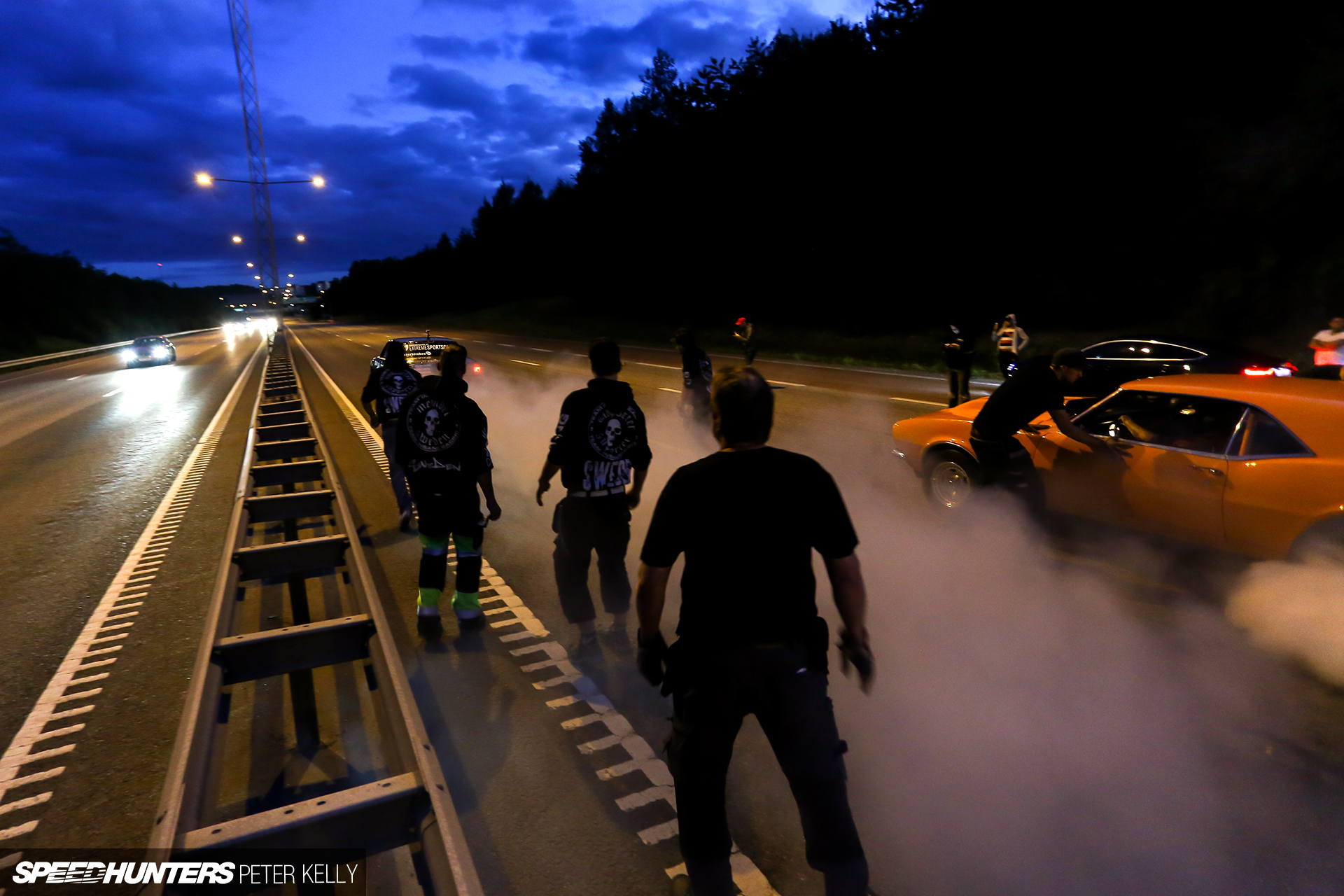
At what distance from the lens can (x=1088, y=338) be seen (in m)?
25.8

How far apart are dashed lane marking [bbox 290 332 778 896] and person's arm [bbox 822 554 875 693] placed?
3.29 feet

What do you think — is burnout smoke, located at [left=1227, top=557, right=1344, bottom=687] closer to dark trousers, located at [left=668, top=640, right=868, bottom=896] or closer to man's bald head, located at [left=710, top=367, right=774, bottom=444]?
dark trousers, located at [left=668, top=640, right=868, bottom=896]

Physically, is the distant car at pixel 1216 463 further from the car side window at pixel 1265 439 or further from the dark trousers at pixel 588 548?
Result: the dark trousers at pixel 588 548

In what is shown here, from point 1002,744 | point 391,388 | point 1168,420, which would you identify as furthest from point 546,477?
point 1168,420

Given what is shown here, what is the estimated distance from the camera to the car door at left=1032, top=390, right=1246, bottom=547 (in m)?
5.04

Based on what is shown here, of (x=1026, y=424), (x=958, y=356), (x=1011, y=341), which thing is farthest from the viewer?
(x=1011, y=341)

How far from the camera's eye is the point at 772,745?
2.32m

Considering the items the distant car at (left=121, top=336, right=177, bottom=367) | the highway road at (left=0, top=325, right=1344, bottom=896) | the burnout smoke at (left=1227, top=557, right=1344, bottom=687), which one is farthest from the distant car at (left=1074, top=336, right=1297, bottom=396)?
the distant car at (left=121, top=336, right=177, bottom=367)

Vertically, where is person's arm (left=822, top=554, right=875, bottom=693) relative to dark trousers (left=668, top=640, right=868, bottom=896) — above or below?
above

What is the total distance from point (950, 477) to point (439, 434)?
464cm

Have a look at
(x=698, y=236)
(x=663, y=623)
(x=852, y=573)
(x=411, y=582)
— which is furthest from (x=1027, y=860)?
(x=698, y=236)

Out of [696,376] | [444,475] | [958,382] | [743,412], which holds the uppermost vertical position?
[743,412]

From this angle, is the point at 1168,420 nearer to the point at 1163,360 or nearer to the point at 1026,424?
the point at 1026,424

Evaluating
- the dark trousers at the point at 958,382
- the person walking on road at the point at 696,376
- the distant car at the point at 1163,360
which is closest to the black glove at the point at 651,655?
the person walking on road at the point at 696,376
